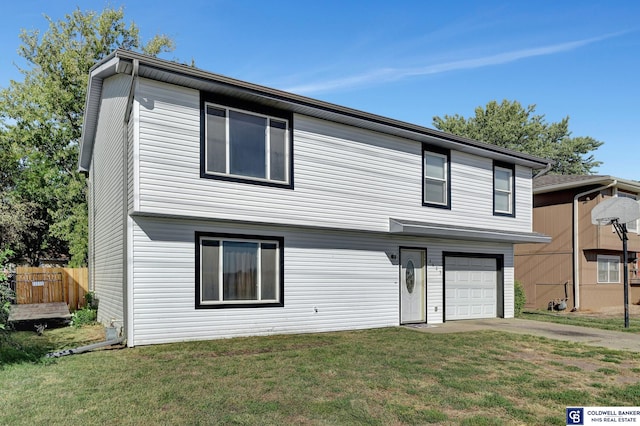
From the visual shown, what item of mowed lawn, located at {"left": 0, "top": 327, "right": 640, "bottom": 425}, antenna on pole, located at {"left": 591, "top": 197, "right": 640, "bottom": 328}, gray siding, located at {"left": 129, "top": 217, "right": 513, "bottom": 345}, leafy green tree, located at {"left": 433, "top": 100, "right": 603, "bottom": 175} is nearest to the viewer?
mowed lawn, located at {"left": 0, "top": 327, "right": 640, "bottom": 425}

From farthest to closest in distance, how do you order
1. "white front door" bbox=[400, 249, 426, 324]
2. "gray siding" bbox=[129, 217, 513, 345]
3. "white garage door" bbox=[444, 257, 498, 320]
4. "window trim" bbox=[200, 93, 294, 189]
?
"white garage door" bbox=[444, 257, 498, 320] < "white front door" bbox=[400, 249, 426, 324] < "window trim" bbox=[200, 93, 294, 189] < "gray siding" bbox=[129, 217, 513, 345]

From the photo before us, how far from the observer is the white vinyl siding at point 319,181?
907 cm

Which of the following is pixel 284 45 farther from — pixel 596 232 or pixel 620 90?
pixel 596 232

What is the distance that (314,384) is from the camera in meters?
6.27

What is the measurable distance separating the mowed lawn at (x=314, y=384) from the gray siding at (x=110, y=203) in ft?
6.30

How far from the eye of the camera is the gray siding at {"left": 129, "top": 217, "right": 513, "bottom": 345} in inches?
356

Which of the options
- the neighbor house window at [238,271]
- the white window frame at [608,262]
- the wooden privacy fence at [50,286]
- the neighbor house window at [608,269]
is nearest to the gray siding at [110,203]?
the wooden privacy fence at [50,286]

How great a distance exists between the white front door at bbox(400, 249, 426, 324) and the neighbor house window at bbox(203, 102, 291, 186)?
4818 mm

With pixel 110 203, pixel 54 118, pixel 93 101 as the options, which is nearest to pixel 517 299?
pixel 110 203

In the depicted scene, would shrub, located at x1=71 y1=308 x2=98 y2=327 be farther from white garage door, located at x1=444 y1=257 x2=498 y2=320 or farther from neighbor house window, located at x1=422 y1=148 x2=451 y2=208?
white garage door, located at x1=444 y1=257 x2=498 y2=320

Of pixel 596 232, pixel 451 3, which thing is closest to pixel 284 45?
pixel 451 3

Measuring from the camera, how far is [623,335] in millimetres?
11836

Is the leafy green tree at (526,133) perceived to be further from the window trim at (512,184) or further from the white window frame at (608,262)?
the window trim at (512,184)

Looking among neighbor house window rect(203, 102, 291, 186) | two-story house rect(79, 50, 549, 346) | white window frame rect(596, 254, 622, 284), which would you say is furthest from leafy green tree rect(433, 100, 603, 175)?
neighbor house window rect(203, 102, 291, 186)
